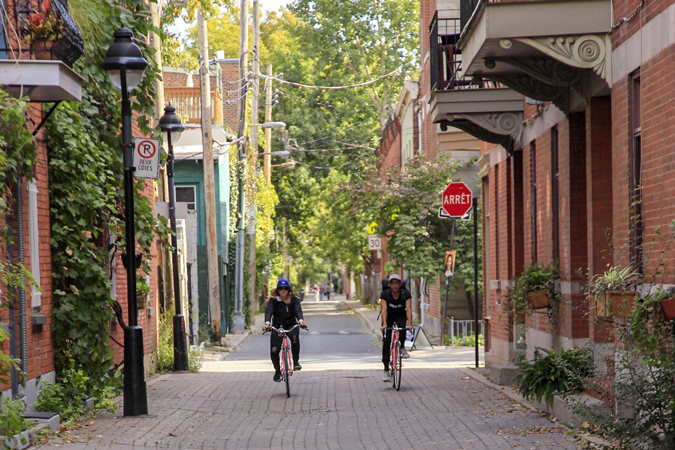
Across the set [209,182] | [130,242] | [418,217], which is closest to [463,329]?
[418,217]

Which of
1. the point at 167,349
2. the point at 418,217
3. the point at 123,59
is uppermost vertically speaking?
the point at 123,59

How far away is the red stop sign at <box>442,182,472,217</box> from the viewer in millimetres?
22484

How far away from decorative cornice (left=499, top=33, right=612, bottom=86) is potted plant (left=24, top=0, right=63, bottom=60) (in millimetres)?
4678

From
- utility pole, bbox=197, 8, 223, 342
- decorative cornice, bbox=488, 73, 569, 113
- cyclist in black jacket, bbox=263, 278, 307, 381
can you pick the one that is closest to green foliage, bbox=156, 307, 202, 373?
cyclist in black jacket, bbox=263, 278, 307, 381

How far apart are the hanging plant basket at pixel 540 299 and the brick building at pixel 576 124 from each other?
193mm

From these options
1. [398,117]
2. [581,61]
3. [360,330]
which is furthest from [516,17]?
[398,117]

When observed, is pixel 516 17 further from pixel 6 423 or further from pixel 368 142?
pixel 368 142

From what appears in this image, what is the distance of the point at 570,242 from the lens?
13.4m

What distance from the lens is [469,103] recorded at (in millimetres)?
16359

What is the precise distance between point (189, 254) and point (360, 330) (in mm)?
10780

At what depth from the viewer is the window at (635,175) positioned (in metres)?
10.2

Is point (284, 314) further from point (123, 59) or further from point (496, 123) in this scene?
point (123, 59)

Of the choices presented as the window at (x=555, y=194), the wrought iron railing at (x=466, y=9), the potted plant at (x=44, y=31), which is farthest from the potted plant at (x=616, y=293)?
the potted plant at (x=44, y=31)

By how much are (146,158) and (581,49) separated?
5583 millimetres
